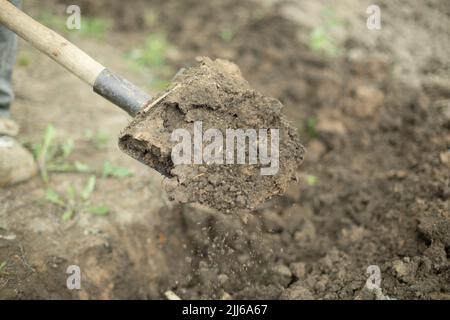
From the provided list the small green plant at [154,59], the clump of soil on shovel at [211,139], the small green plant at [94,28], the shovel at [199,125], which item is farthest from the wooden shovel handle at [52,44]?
the small green plant at [94,28]

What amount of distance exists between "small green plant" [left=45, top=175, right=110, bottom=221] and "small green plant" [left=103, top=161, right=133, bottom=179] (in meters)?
0.16

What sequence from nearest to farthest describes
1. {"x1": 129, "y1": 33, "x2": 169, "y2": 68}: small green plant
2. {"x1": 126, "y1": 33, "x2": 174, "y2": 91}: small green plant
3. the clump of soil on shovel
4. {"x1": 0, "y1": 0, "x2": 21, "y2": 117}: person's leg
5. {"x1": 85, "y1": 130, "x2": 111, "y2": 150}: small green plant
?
the clump of soil on shovel, {"x1": 0, "y1": 0, "x2": 21, "y2": 117}: person's leg, {"x1": 85, "y1": 130, "x2": 111, "y2": 150}: small green plant, {"x1": 126, "y1": 33, "x2": 174, "y2": 91}: small green plant, {"x1": 129, "y1": 33, "x2": 169, "y2": 68}: small green plant

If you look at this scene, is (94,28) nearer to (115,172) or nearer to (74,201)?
(115,172)

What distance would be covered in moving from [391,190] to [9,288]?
241 centimetres

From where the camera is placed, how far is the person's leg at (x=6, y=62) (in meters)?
2.55

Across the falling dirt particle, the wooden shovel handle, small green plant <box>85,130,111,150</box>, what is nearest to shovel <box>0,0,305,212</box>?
the wooden shovel handle

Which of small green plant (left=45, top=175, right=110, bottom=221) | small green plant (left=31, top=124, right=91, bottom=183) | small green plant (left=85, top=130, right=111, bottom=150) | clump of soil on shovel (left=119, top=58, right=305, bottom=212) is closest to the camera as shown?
clump of soil on shovel (left=119, top=58, right=305, bottom=212)

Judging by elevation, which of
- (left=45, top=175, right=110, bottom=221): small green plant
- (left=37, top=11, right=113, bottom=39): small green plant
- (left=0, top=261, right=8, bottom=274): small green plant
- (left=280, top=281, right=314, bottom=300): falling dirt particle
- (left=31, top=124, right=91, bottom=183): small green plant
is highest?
(left=37, top=11, right=113, bottom=39): small green plant

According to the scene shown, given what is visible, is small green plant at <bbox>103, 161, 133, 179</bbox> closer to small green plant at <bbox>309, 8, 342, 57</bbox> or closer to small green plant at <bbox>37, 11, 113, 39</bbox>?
small green plant at <bbox>37, 11, 113, 39</bbox>

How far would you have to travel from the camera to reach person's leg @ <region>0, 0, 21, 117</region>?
2.55 metres

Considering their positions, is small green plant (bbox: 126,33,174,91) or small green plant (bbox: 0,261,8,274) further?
small green plant (bbox: 126,33,174,91)

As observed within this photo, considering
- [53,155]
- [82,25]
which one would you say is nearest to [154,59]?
[82,25]
